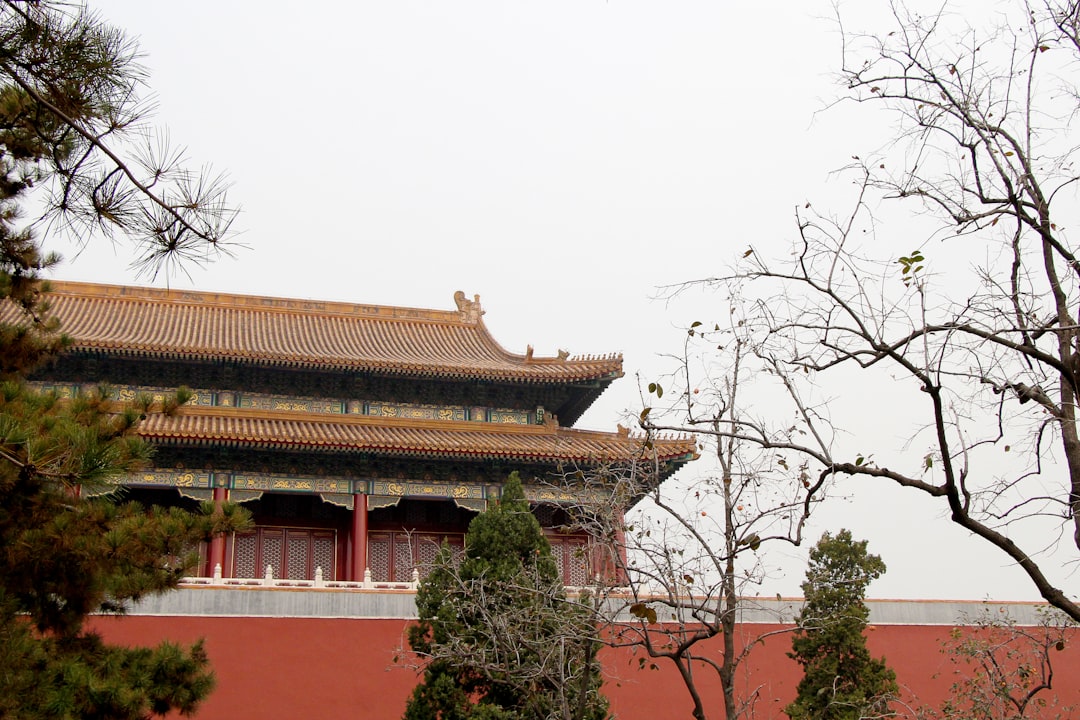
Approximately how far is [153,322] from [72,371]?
6.55 ft

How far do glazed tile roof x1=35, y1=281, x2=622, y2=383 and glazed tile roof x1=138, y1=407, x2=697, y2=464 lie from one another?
2.71 ft

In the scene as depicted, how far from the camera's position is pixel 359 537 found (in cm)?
1664

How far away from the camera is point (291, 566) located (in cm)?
1681

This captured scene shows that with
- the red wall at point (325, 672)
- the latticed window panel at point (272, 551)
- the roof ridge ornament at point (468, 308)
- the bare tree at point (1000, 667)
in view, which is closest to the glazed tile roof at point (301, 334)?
the roof ridge ornament at point (468, 308)

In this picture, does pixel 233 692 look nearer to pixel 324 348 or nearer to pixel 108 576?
pixel 108 576

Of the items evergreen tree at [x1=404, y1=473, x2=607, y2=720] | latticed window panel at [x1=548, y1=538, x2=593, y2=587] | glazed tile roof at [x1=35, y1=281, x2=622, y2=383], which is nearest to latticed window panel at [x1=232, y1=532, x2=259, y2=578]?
glazed tile roof at [x1=35, y1=281, x2=622, y2=383]

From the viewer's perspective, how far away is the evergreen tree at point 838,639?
1226 centimetres

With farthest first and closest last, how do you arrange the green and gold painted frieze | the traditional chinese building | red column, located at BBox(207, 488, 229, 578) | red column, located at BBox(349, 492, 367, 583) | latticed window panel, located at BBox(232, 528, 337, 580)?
the green and gold painted frieze
latticed window panel, located at BBox(232, 528, 337, 580)
red column, located at BBox(349, 492, 367, 583)
the traditional chinese building
red column, located at BBox(207, 488, 229, 578)

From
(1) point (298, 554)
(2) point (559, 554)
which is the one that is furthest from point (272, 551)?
(2) point (559, 554)

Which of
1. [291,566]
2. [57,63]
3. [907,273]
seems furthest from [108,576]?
[291,566]

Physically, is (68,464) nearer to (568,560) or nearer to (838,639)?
(838,639)

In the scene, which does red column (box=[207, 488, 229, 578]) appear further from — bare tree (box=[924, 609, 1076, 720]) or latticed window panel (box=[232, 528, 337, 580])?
bare tree (box=[924, 609, 1076, 720])

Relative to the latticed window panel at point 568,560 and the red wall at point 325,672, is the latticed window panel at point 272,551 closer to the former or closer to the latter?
the red wall at point 325,672

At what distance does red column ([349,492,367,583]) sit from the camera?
16422mm
